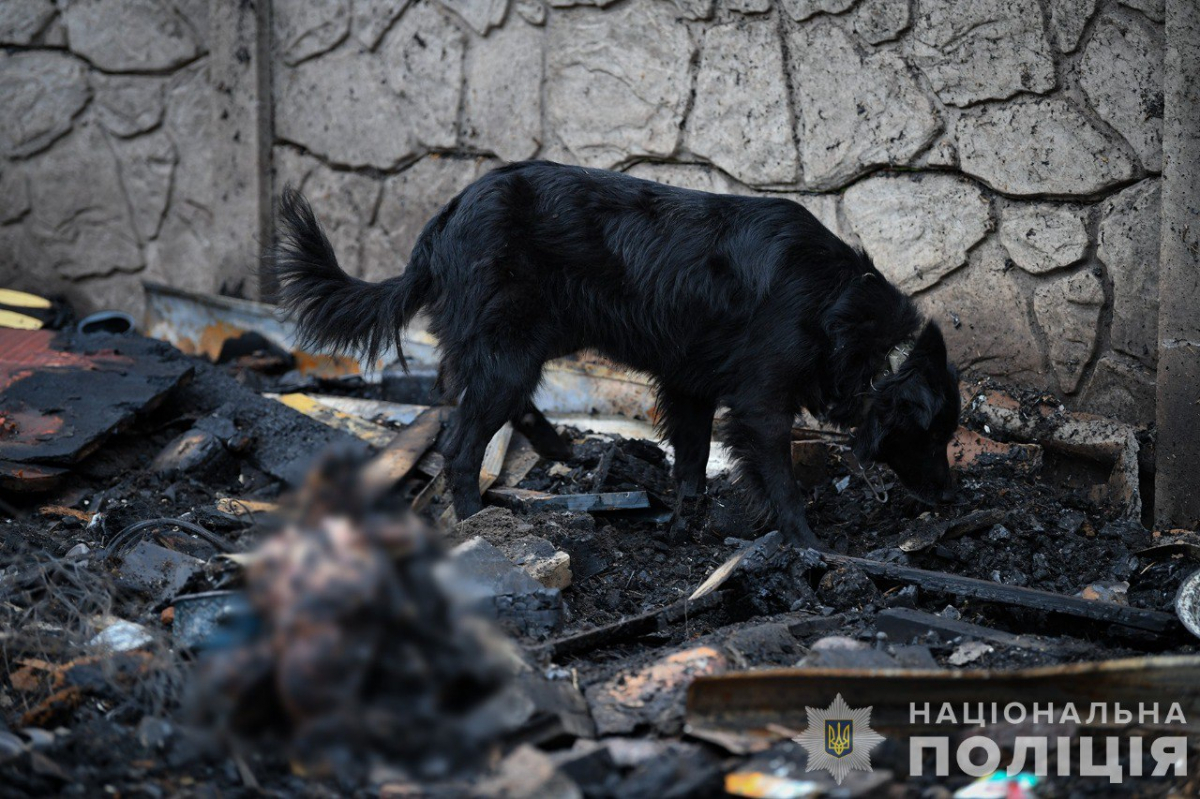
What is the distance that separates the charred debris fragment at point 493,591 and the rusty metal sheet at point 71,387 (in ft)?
0.06

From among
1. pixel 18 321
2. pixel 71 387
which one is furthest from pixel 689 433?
pixel 18 321

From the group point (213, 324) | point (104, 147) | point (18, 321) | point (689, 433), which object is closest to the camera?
point (689, 433)

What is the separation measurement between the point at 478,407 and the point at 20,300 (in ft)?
14.1

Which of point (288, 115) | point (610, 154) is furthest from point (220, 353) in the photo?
point (610, 154)

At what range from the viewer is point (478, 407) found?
424 cm

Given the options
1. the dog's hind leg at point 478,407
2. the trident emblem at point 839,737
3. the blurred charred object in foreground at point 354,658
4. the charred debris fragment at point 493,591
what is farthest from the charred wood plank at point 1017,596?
the blurred charred object in foreground at point 354,658

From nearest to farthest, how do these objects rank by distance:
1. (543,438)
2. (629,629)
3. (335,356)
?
1. (629,629)
2. (543,438)
3. (335,356)

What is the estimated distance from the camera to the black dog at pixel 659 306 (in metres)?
4.12

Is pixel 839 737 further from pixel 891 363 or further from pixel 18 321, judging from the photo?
pixel 18 321

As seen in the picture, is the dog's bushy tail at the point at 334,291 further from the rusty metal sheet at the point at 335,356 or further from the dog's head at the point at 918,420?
the dog's head at the point at 918,420

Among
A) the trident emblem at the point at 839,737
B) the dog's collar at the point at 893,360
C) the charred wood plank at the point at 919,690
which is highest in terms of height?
the dog's collar at the point at 893,360

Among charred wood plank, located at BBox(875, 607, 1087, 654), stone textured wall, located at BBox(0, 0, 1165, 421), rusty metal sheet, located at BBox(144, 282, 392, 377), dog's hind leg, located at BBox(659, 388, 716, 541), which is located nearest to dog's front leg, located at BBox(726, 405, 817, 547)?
dog's hind leg, located at BBox(659, 388, 716, 541)

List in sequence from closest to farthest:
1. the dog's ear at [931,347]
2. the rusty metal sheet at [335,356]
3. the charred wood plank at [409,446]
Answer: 1. the dog's ear at [931,347]
2. the charred wood plank at [409,446]
3. the rusty metal sheet at [335,356]

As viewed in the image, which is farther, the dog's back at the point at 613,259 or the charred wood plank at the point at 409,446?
the charred wood plank at the point at 409,446
